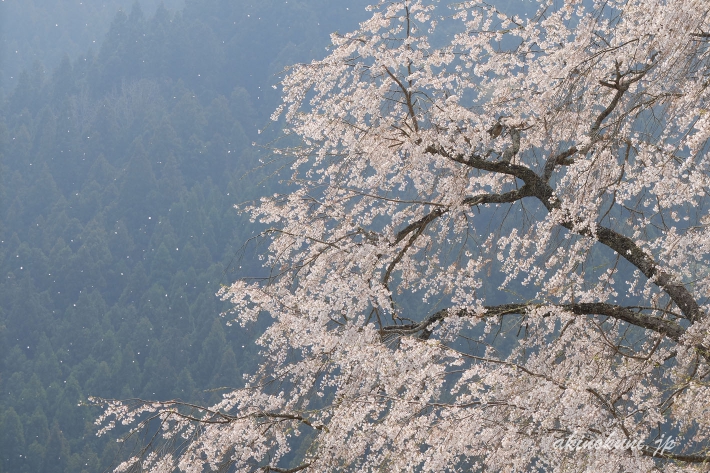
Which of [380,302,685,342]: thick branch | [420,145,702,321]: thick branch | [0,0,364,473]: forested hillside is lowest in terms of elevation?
[380,302,685,342]: thick branch

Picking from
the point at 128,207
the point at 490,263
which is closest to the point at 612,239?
the point at 490,263

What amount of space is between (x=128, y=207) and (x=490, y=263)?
5033 cm

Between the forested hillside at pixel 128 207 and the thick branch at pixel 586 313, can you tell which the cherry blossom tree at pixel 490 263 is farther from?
the forested hillside at pixel 128 207

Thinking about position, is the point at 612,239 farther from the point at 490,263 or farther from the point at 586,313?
the point at 490,263

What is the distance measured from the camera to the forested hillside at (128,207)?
34281 mm

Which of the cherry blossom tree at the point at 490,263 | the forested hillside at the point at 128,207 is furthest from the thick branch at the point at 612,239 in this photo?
the forested hillside at the point at 128,207

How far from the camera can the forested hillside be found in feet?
112

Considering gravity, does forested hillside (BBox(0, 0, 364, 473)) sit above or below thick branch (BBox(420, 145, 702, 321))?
above

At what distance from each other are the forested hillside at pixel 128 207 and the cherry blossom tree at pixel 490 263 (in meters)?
24.6

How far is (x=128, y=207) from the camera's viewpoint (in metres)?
50.8

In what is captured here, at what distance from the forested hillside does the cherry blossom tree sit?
80.8 feet

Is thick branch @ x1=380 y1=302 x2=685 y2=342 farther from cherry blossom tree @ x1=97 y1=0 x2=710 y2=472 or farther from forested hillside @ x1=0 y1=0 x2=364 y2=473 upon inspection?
forested hillside @ x1=0 y1=0 x2=364 y2=473

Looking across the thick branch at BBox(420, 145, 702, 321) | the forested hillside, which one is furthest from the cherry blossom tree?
the forested hillside

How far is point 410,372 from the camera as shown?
251 centimetres
